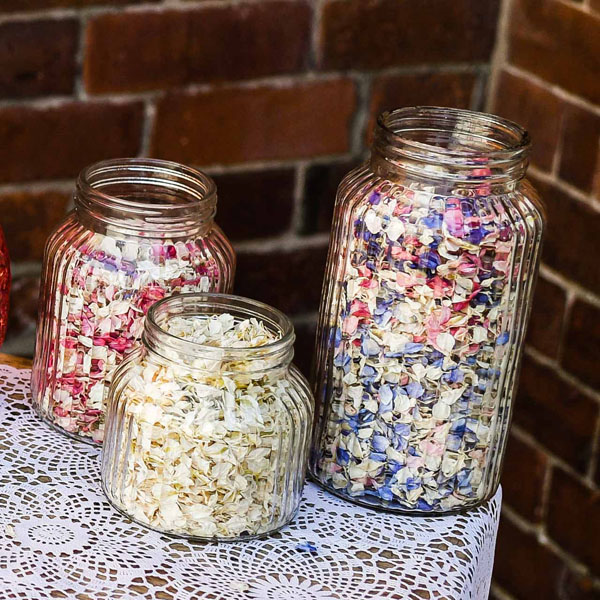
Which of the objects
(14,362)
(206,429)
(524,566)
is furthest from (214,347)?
(524,566)

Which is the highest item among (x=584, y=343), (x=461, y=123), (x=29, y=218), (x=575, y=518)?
(x=461, y=123)

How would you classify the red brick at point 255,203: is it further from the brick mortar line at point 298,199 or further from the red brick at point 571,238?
the red brick at point 571,238

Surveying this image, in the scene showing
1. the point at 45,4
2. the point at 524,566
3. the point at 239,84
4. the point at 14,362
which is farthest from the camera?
the point at 524,566

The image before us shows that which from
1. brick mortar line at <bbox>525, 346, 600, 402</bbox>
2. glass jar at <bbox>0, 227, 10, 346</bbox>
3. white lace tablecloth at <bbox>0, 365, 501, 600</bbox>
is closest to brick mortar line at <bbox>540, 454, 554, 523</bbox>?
brick mortar line at <bbox>525, 346, 600, 402</bbox>

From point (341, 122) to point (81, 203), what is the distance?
509mm

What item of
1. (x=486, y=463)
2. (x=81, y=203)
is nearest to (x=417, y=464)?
(x=486, y=463)

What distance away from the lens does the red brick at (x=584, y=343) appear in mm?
1230

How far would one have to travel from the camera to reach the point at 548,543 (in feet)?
4.43

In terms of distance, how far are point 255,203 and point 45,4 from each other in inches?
12.4

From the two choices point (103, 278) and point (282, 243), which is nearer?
point (103, 278)

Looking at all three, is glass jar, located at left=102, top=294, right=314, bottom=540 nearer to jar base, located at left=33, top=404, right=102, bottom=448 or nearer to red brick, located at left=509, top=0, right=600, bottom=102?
jar base, located at left=33, top=404, right=102, bottom=448

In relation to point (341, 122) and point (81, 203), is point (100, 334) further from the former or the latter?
point (341, 122)

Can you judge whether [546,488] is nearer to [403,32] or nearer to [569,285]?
[569,285]

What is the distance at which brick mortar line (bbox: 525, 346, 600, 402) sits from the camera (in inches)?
49.3
